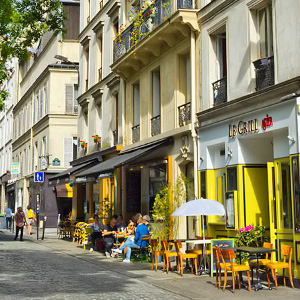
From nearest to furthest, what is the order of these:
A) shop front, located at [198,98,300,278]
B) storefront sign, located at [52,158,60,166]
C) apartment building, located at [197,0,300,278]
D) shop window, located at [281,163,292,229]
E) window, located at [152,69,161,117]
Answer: shop front, located at [198,98,300,278]
apartment building, located at [197,0,300,278]
shop window, located at [281,163,292,229]
window, located at [152,69,161,117]
storefront sign, located at [52,158,60,166]

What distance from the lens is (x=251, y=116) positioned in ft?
42.6

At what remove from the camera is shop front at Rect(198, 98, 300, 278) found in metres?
11.3

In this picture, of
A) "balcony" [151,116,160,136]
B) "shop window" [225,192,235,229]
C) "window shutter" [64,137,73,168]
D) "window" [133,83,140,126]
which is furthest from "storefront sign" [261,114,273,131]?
"window shutter" [64,137,73,168]

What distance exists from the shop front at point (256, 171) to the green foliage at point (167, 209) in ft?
4.33

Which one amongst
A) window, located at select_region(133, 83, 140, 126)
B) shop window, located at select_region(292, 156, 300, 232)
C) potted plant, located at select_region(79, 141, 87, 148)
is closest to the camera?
shop window, located at select_region(292, 156, 300, 232)

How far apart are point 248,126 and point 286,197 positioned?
83.7 inches

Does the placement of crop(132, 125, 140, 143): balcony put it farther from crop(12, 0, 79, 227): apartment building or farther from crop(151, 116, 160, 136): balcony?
crop(12, 0, 79, 227): apartment building

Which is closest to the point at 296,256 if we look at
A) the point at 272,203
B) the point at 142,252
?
the point at 272,203

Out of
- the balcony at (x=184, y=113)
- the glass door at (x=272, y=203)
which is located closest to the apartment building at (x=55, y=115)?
the balcony at (x=184, y=113)

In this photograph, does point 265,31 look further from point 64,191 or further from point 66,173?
point 64,191

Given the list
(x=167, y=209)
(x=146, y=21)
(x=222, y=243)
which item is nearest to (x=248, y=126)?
(x=222, y=243)

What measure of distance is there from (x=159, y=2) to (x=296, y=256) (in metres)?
9.90

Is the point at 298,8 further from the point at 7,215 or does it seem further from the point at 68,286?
the point at 7,215

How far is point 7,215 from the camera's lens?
35.0 meters
